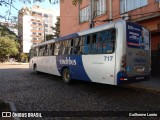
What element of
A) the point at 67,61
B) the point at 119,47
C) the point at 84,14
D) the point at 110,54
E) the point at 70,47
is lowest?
the point at 67,61

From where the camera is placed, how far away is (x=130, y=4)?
14930mm

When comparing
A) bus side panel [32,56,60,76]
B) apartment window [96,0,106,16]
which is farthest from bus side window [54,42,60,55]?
apartment window [96,0,106,16]

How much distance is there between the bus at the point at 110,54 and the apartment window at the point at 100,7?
7557mm

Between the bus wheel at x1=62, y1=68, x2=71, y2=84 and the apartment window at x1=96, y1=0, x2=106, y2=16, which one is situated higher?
the apartment window at x1=96, y1=0, x2=106, y2=16

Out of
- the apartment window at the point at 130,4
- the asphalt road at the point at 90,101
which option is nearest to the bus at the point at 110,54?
the asphalt road at the point at 90,101

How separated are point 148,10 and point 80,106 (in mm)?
9292

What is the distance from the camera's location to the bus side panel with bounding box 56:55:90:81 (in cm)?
990

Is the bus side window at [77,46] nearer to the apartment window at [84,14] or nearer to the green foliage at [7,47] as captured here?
the apartment window at [84,14]

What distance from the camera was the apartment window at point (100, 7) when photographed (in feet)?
57.8

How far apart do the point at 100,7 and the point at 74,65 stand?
9487 mm

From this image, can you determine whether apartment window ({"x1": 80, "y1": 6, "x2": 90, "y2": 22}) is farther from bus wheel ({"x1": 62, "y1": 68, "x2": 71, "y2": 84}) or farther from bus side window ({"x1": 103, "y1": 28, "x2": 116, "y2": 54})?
bus side window ({"x1": 103, "y1": 28, "x2": 116, "y2": 54})

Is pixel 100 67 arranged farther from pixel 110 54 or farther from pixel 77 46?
pixel 77 46

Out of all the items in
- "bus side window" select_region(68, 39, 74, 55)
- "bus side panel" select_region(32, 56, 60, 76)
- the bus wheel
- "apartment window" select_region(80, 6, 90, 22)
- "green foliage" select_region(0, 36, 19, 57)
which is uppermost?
"apartment window" select_region(80, 6, 90, 22)

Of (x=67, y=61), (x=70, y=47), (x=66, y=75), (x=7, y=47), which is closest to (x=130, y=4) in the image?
(x=70, y=47)
